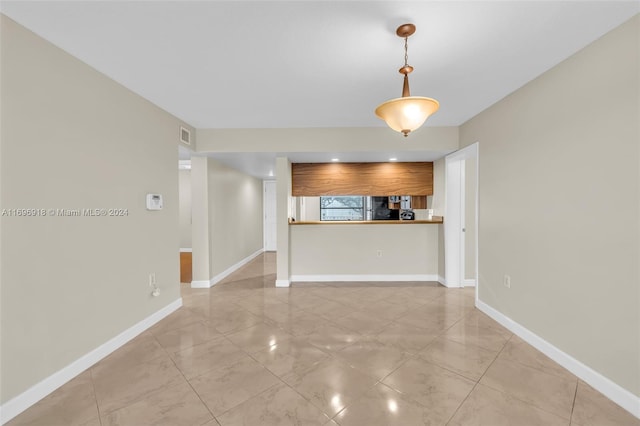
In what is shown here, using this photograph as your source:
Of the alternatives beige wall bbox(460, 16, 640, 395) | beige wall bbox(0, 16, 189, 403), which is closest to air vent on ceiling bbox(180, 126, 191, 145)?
beige wall bbox(0, 16, 189, 403)

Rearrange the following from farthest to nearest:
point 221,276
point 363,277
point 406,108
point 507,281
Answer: point 221,276 → point 363,277 → point 507,281 → point 406,108

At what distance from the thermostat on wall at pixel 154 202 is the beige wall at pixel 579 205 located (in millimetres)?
3856

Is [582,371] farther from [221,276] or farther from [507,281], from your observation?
[221,276]

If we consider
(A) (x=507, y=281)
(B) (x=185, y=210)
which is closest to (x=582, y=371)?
(A) (x=507, y=281)

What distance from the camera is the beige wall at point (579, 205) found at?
163cm

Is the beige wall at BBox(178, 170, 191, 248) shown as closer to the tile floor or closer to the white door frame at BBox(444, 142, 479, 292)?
the tile floor

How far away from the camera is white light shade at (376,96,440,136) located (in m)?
1.68

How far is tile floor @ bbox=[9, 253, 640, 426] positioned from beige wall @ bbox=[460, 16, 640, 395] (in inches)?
14.8

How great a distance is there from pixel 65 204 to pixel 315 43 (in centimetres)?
223

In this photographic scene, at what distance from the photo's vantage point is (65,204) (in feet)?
6.34

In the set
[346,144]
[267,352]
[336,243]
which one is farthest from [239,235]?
[267,352]

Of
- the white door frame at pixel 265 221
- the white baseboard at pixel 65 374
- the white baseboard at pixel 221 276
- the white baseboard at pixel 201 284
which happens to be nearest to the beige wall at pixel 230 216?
the white baseboard at pixel 221 276

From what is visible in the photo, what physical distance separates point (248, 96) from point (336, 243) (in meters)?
2.75

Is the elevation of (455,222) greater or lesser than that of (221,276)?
greater
